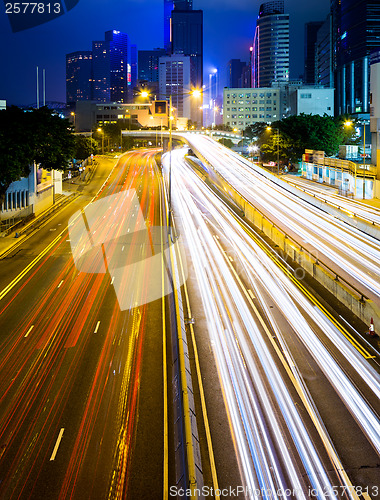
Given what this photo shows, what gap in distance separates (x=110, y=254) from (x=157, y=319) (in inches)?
560

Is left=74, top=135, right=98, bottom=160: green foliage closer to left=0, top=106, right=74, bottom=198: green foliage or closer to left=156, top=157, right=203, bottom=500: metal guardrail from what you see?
left=0, top=106, right=74, bottom=198: green foliage

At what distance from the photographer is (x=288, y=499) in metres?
11.2

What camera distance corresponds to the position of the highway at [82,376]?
12336 mm

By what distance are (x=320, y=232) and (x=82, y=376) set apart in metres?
26.1

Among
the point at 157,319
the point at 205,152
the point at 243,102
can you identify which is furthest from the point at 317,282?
the point at 243,102

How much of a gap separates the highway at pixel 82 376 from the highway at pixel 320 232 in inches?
447

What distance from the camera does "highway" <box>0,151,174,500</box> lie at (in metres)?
12.3

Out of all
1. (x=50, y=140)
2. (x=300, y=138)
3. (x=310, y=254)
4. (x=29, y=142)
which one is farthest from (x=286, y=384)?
(x=300, y=138)

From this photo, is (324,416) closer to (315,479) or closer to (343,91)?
(315,479)

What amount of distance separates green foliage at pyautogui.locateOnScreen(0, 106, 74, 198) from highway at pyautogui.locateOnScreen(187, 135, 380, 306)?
70.7ft

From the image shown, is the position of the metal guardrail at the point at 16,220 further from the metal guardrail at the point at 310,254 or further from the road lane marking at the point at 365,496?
the road lane marking at the point at 365,496

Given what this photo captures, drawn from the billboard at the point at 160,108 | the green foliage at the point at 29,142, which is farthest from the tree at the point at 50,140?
the billboard at the point at 160,108

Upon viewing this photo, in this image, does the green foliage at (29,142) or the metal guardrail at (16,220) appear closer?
the green foliage at (29,142)

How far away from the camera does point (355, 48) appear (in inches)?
6885
